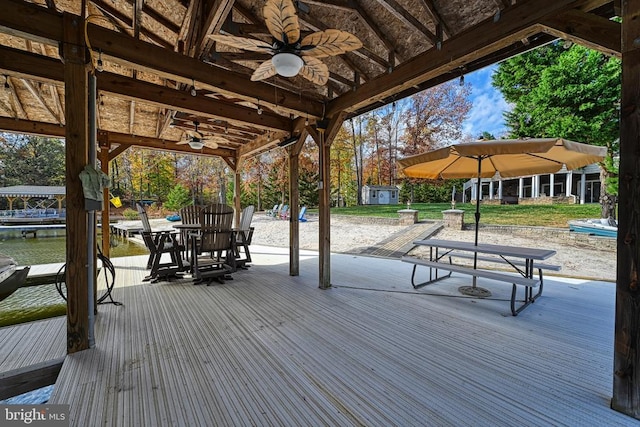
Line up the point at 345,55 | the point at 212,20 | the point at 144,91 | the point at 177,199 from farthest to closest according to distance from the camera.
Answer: the point at 177,199
the point at 144,91
the point at 345,55
the point at 212,20

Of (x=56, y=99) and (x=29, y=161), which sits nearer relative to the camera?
(x=56, y=99)

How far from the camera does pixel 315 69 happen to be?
8.52 feet

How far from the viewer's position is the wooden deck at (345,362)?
156cm

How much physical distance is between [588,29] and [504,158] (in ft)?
6.90

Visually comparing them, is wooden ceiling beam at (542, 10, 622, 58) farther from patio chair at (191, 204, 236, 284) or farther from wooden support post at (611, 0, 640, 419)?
patio chair at (191, 204, 236, 284)

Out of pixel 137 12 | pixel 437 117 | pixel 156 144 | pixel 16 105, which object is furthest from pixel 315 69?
pixel 437 117

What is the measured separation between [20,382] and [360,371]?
8.15 feet

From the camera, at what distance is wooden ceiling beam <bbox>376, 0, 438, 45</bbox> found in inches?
93.4

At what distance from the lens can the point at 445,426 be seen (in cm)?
146

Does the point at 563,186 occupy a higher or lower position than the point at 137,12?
lower

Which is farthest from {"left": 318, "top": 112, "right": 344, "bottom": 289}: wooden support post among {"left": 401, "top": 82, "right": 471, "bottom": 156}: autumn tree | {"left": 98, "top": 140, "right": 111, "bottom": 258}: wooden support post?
{"left": 401, "top": 82, "right": 471, "bottom": 156}: autumn tree

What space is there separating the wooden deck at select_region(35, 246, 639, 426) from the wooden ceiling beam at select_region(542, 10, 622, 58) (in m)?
2.37

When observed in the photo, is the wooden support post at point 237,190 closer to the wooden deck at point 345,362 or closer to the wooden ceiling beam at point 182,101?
the wooden ceiling beam at point 182,101

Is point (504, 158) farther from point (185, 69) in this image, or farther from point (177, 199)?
point (177, 199)
